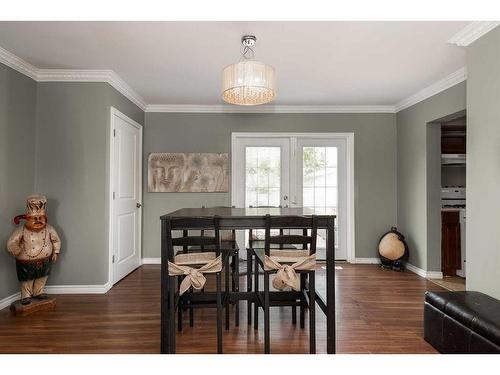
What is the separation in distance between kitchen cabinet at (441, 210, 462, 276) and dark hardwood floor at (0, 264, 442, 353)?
0.92 meters

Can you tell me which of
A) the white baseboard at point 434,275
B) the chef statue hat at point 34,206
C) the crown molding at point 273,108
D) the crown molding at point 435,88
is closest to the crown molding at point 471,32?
the crown molding at point 435,88

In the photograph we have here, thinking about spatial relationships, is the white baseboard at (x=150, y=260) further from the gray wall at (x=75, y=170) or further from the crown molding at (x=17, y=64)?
the crown molding at (x=17, y=64)

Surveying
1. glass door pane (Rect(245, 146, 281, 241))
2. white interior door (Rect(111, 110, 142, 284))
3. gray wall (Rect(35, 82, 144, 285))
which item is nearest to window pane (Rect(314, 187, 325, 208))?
glass door pane (Rect(245, 146, 281, 241))

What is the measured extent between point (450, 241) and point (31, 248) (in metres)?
4.77

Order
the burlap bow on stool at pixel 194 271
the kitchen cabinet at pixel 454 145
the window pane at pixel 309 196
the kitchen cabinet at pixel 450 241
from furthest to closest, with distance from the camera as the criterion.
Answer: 1. the window pane at pixel 309 196
2. the kitchen cabinet at pixel 454 145
3. the kitchen cabinet at pixel 450 241
4. the burlap bow on stool at pixel 194 271

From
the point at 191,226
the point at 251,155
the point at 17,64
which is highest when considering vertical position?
the point at 17,64

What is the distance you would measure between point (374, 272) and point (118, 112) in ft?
12.6

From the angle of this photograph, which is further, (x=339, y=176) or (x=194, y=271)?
(x=339, y=176)

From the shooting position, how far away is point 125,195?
4211mm

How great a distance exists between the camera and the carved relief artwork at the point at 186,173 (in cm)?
491

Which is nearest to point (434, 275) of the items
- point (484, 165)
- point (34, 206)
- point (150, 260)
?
point (484, 165)

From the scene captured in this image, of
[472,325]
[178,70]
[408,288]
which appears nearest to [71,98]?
[178,70]

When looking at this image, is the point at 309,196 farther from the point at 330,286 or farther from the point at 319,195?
the point at 330,286

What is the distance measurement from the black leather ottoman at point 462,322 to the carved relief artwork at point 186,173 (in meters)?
3.23
